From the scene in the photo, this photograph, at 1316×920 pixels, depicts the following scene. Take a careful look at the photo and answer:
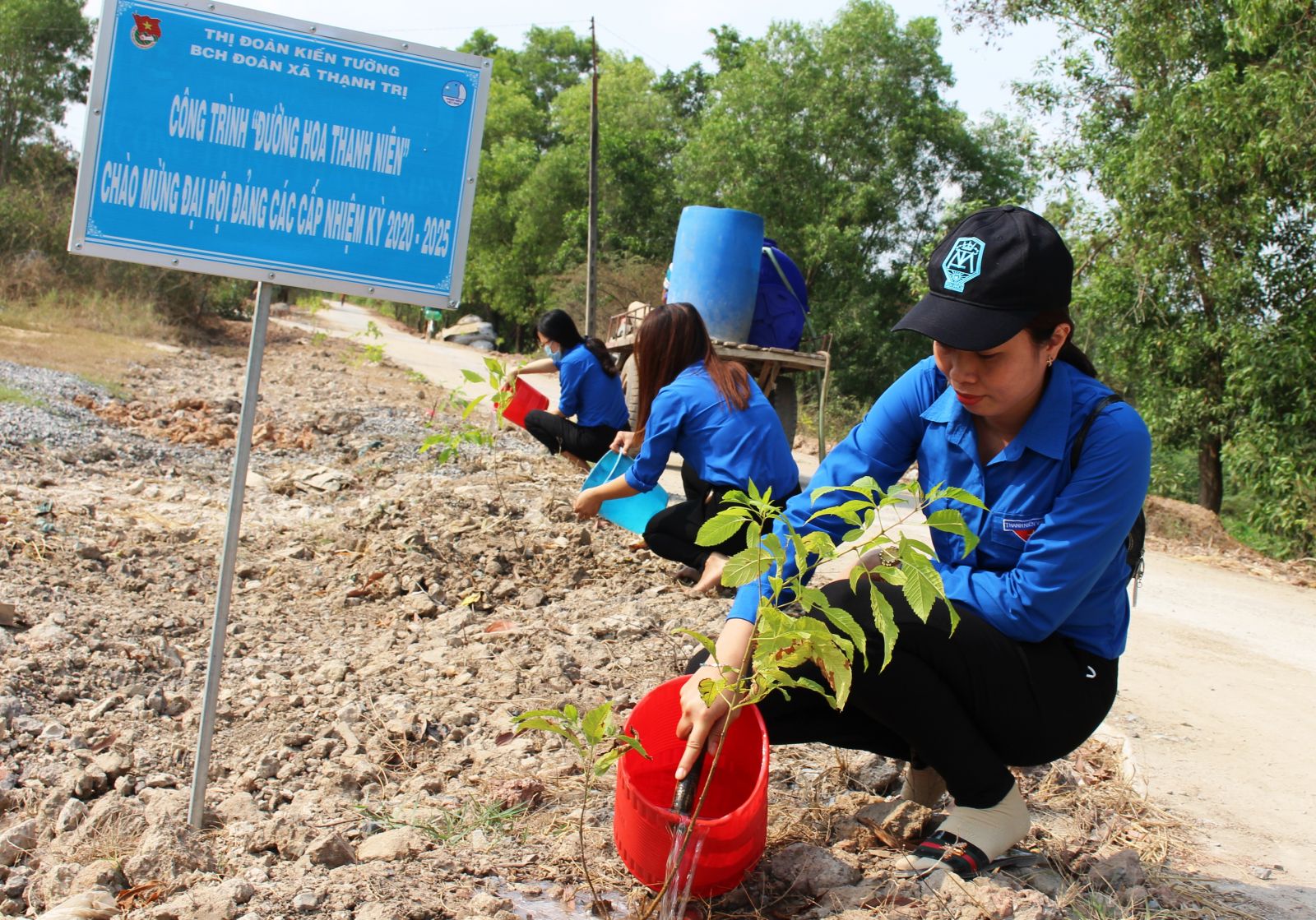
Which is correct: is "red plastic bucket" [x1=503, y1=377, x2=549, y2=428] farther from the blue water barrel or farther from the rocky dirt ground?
the blue water barrel

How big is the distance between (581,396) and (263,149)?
4928 mm

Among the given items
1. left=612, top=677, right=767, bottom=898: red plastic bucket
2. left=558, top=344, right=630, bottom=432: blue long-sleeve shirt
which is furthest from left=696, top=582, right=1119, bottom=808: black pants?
left=558, top=344, right=630, bottom=432: blue long-sleeve shirt

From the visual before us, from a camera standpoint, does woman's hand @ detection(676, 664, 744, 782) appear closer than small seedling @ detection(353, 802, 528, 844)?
Yes

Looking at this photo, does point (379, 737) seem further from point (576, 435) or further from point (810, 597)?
point (576, 435)

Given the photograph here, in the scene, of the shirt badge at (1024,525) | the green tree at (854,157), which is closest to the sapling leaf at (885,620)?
the shirt badge at (1024,525)

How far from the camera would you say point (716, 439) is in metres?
4.56

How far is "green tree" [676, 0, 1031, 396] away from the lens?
22297 millimetres

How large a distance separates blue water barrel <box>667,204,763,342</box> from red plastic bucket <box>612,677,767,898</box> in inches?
256

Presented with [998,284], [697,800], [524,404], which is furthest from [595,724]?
[524,404]

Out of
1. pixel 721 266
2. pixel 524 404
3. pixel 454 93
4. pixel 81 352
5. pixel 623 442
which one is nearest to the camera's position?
pixel 454 93

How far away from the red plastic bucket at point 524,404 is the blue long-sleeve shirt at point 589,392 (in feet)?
2.14

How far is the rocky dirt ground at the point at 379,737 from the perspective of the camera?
2316 millimetres

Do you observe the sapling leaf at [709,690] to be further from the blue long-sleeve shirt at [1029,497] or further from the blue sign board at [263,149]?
the blue sign board at [263,149]

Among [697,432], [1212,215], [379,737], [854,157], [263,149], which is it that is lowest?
[379,737]
